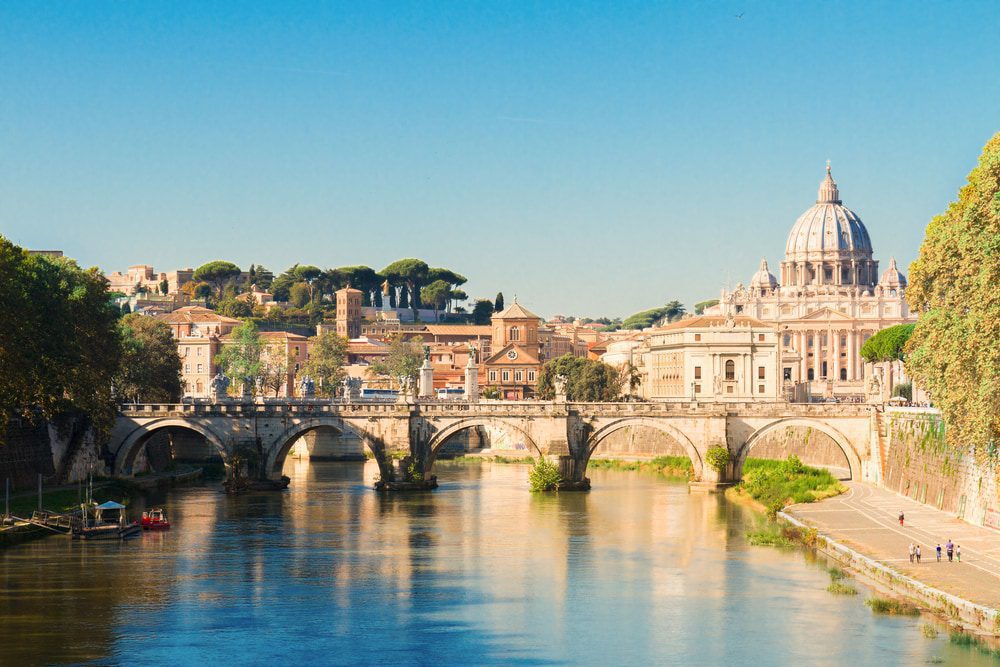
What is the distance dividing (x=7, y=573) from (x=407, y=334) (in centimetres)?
13976

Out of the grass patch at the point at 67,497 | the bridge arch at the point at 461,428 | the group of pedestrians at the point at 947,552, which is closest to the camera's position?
the group of pedestrians at the point at 947,552

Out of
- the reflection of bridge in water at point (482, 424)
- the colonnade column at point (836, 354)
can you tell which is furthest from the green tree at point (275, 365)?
the colonnade column at point (836, 354)

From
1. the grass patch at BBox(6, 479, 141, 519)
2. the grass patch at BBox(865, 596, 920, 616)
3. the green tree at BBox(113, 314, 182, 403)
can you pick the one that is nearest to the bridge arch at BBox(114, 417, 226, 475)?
the grass patch at BBox(6, 479, 141, 519)

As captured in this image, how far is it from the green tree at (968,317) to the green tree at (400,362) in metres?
99.2

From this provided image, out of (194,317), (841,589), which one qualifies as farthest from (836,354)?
(841,589)

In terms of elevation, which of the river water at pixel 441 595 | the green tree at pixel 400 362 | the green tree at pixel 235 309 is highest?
the green tree at pixel 235 309

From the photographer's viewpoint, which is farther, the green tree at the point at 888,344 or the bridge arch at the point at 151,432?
the green tree at the point at 888,344

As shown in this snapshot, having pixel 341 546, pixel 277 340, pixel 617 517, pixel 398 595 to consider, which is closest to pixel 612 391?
pixel 277 340

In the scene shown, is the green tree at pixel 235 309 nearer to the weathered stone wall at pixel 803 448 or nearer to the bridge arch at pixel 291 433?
the weathered stone wall at pixel 803 448

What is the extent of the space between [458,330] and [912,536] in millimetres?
142830

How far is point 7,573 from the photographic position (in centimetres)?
4788

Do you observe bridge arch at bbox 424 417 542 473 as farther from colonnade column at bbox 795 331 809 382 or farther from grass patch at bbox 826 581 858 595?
colonnade column at bbox 795 331 809 382

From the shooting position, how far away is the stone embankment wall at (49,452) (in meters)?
64.6

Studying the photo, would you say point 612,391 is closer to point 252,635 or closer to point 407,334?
point 407,334
